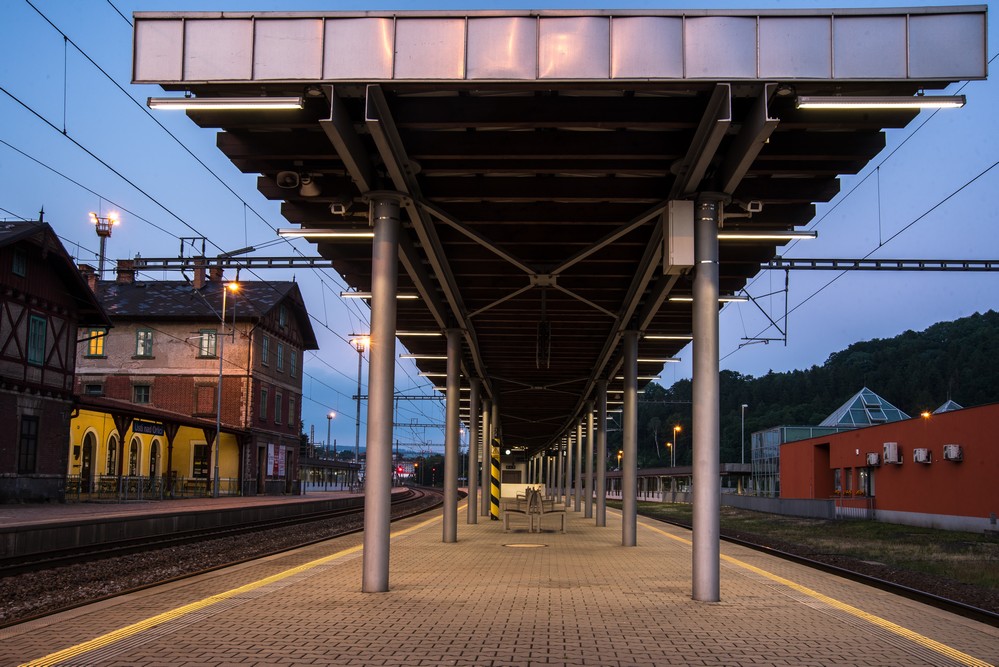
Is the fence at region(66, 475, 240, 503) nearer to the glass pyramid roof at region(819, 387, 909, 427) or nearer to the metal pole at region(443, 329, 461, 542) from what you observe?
the metal pole at region(443, 329, 461, 542)

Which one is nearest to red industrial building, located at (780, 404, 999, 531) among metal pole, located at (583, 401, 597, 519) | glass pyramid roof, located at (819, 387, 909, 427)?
Result: glass pyramid roof, located at (819, 387, 909, 427)

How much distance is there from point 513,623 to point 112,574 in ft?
29.6

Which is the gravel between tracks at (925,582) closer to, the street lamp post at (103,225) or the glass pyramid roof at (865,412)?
the glass pyramid roof at (865,412)

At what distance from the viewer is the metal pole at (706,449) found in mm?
9812

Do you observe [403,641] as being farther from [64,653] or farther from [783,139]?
[783,139]

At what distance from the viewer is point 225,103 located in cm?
879

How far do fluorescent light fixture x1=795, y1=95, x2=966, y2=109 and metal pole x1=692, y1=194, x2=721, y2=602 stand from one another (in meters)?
2.39

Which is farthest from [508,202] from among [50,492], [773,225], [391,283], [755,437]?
[755,437]

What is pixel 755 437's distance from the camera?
65.4 m

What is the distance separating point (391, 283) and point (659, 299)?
5.96 m

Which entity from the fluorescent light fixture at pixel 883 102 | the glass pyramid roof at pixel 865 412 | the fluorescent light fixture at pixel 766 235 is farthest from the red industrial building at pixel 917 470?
the fluorescent light fixture at pixel 883 102

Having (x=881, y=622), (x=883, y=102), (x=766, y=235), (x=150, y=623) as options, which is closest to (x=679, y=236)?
(x=766, y=235)

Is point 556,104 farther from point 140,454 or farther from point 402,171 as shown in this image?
point 140,454

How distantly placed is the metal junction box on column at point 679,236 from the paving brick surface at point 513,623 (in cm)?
354
